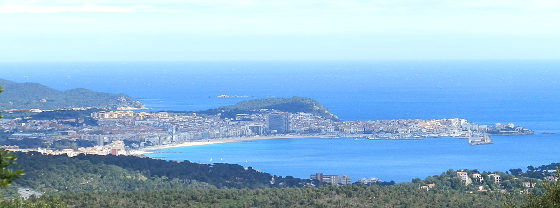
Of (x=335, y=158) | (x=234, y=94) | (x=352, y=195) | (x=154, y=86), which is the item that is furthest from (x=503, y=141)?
(x=154, y=86)

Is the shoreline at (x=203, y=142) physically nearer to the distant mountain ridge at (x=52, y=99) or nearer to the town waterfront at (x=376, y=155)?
the town waterfront at (x=376, y=155)

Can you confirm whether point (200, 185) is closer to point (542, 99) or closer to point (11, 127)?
point (11, 127)

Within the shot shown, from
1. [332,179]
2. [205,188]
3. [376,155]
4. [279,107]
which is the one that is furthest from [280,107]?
[205,188]

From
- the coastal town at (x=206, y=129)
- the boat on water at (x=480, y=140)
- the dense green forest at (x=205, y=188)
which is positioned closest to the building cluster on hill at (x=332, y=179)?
the dense green forest at (x=205, y=188)

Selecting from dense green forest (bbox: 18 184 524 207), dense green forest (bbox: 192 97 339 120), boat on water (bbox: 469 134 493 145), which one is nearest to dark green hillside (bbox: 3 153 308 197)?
dense green forest (bbox: 18 184 524 207)

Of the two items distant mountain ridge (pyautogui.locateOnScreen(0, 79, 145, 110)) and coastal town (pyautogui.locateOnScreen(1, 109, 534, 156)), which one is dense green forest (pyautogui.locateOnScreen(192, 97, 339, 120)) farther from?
distant mountain ridge (pyautogui.locateOnScreen(0, 79, 145, 110))

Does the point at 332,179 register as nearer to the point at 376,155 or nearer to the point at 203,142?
the point at 376,155
